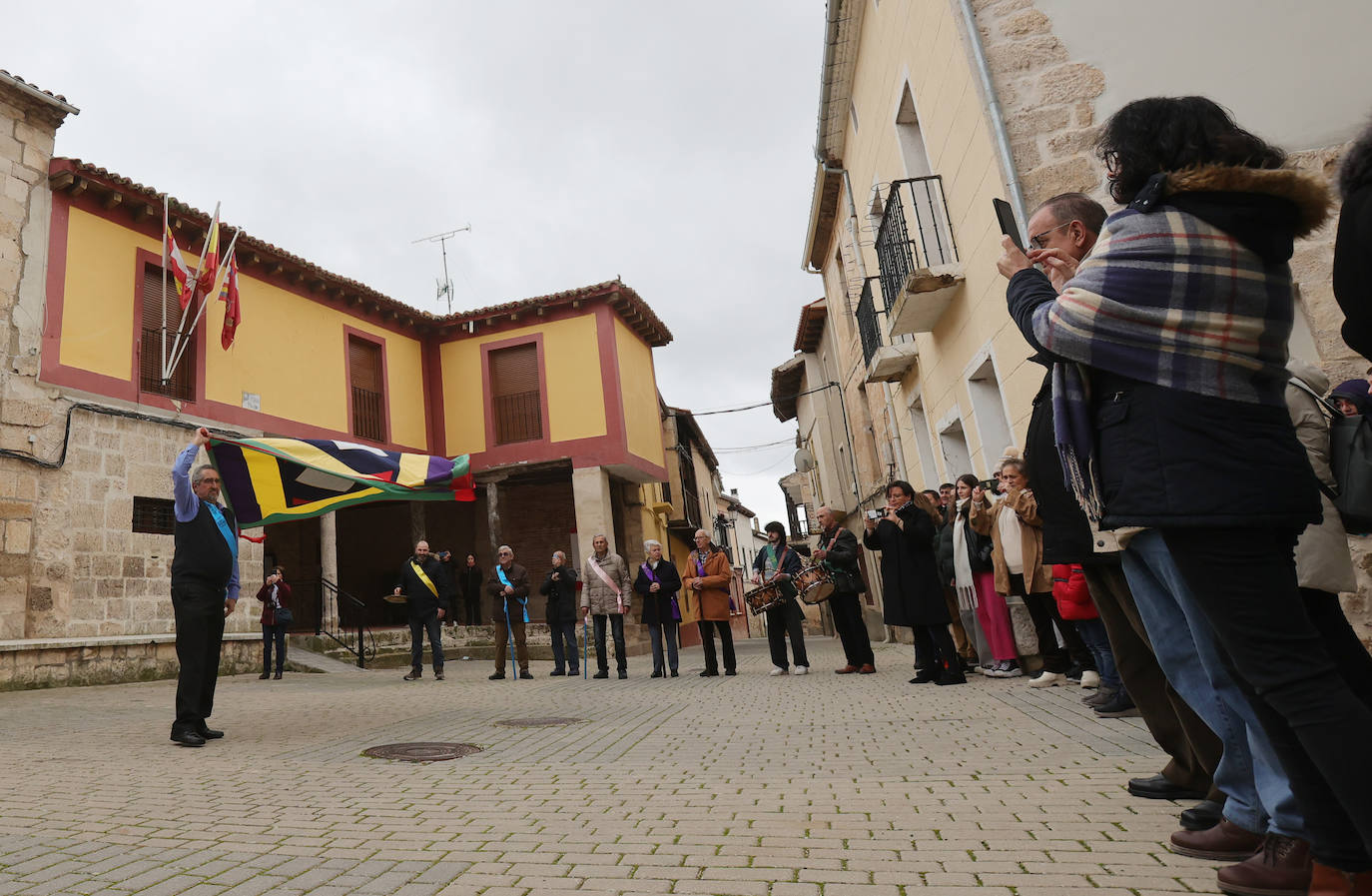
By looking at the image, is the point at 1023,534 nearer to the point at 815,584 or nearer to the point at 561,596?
the point at 815,584

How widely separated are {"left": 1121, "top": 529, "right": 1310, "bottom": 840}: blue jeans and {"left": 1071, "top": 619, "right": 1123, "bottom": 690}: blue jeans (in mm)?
2757

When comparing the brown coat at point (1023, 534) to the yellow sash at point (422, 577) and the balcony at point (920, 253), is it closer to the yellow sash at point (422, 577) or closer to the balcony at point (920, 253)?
the balcony at point (920, 253)

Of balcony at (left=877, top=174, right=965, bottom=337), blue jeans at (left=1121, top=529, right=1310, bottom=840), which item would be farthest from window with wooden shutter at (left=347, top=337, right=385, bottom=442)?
blue jeans at (left=1121, top=529, right=1310, bottom=840)

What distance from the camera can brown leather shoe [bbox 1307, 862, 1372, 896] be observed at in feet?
5.57

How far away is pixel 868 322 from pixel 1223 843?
441 inches

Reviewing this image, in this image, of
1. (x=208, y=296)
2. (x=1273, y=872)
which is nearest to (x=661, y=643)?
(x=1273, y=872)

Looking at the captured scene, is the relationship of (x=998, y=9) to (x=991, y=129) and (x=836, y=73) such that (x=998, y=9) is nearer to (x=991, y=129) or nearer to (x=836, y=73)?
(x=991, y=129)

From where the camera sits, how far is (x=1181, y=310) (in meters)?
1.88

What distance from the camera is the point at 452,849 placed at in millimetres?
2656

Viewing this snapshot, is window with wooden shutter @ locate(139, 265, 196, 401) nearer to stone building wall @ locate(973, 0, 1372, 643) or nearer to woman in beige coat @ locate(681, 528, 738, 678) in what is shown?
woman in beige coat @ locate(681, 528, 738, 678)

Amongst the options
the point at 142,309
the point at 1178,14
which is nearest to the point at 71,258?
the point at 142,309

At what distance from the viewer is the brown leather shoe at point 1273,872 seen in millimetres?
1876

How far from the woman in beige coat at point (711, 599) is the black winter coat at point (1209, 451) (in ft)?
26.9

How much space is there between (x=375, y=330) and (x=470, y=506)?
5784mm
